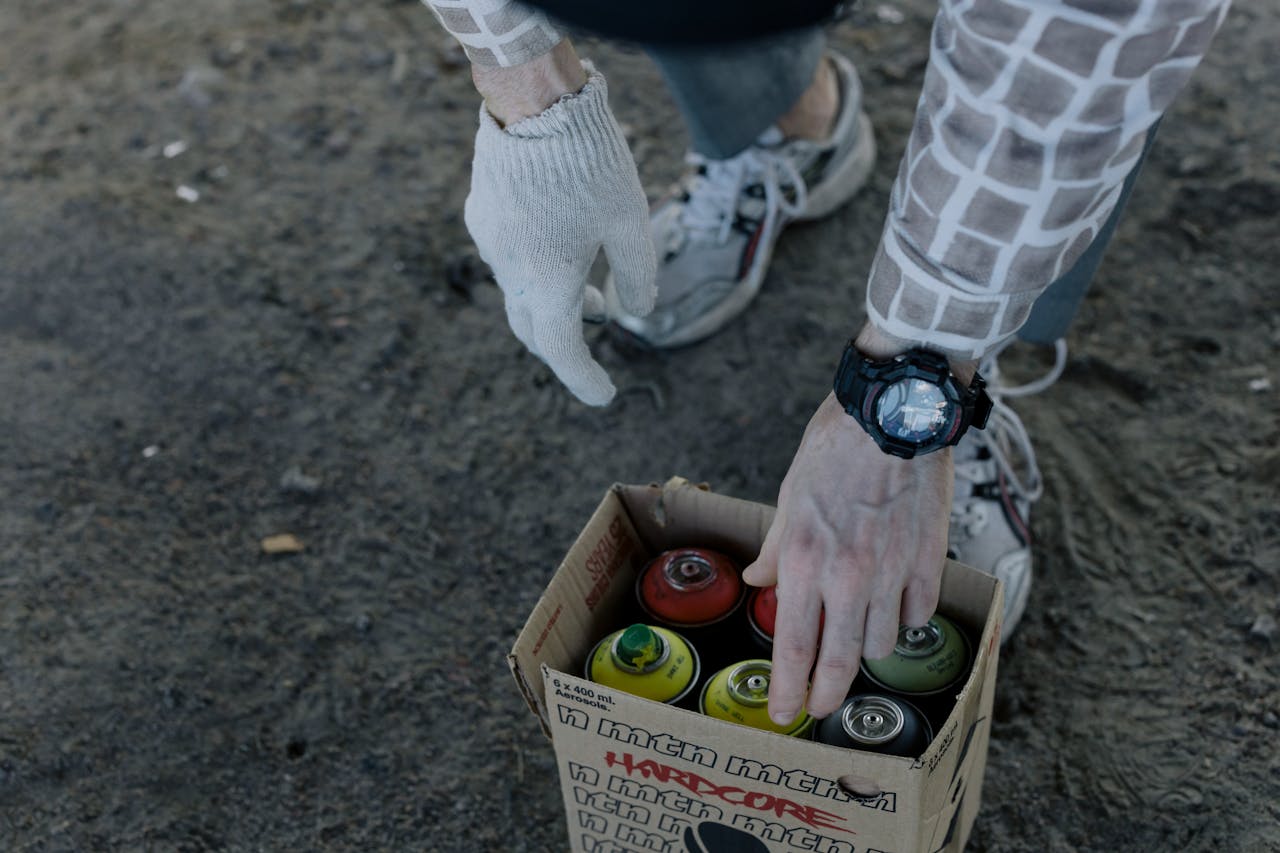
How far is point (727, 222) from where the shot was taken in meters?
1.98

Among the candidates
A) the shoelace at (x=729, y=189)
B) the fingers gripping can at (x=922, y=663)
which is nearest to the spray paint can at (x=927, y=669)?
the fingers gripping can at (x=922, y=663)

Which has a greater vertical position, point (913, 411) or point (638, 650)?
point (913, 411)

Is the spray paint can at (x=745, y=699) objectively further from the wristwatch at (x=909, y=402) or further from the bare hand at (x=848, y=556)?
the wristwatch at (x=909, y=402)

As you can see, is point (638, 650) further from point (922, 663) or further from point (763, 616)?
point (922, 663)

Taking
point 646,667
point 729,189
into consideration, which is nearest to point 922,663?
point 646,667

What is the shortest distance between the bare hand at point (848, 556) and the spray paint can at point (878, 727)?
0.06 m

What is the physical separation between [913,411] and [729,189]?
112 centimetres

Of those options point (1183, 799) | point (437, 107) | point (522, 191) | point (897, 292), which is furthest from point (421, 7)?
point (1183, 799)

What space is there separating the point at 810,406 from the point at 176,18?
6.79 ft

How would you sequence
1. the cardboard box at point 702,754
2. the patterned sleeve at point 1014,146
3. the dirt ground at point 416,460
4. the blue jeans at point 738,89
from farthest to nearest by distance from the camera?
the blue jeans at point 738,89 < the dirt ground at point 416,460 < the cardboard box at point 702,754 < the patterned sleeve at point 1014,146

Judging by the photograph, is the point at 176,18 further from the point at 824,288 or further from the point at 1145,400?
the point at 1145,400

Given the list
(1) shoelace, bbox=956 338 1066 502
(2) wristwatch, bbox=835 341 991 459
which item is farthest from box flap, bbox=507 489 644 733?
(1) shoelace, bbox=956 338 1066 502

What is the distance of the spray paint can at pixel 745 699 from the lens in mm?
1061

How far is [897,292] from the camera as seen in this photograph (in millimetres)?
938
